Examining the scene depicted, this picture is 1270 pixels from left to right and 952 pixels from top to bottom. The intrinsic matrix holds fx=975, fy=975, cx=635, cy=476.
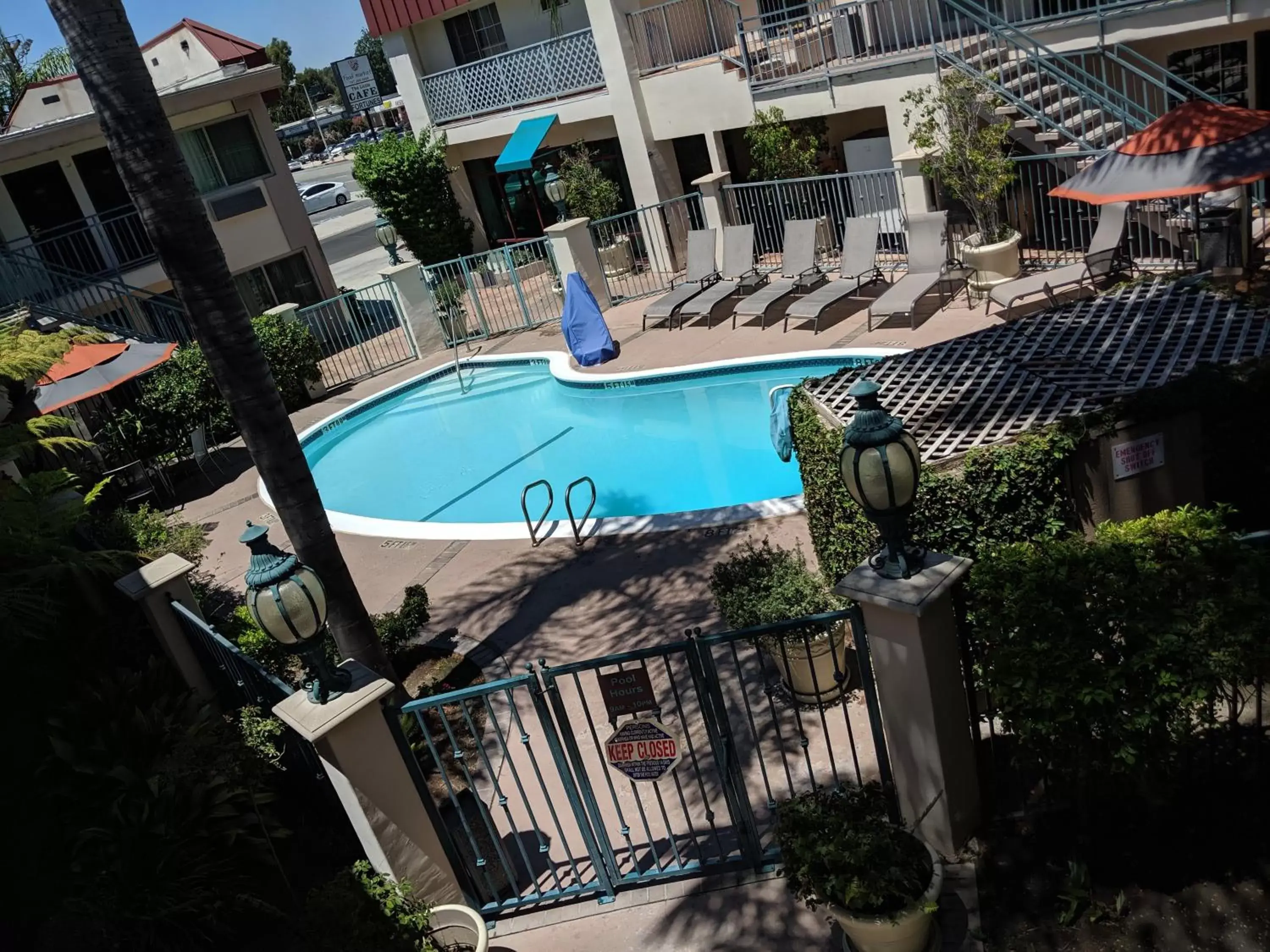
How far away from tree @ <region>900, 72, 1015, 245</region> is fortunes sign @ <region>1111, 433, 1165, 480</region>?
7809mm

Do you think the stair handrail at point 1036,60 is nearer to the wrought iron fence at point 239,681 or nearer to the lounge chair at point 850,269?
the lounge chair at point 850,269

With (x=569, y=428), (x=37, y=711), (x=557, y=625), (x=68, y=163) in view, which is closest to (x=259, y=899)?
(x=37, y=711)

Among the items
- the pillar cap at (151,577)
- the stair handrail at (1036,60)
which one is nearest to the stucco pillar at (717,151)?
the stair handrail at (1036,60)

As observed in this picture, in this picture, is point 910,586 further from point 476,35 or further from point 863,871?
point 476,35

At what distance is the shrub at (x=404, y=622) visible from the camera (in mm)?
7859

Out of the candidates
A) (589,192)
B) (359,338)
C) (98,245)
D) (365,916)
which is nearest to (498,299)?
(359,338)

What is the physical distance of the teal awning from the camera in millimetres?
20391

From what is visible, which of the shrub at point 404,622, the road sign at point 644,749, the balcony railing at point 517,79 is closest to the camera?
the road sign at point 644,749

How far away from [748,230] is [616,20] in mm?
5669

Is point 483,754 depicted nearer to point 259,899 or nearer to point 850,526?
point 259,899

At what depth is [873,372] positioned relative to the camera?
7.43 metres

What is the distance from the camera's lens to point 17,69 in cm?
3709

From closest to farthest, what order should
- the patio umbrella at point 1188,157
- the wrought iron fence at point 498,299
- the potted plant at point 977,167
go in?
the patio umbrella at point 1188,157 → the potted plant at point 977,167 → the wrought iron fence at point 498,299

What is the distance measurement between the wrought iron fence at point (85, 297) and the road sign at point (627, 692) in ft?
46.0
